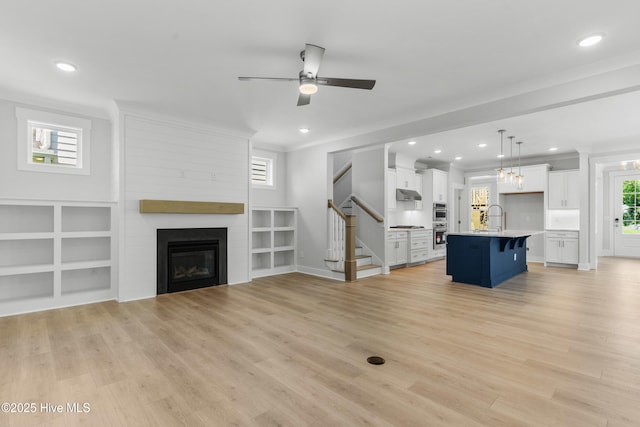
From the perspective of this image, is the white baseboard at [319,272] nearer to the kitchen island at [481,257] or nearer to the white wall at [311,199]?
the white wall at [311,199]

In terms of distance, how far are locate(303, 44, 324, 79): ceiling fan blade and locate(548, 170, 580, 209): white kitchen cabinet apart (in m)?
7.82

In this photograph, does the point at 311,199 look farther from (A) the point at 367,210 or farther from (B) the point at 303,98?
(B) the point at 303,98

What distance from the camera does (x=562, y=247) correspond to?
7766 mm

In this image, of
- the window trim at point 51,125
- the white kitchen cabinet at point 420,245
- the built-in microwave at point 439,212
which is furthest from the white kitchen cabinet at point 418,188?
the window trim at point 51,125

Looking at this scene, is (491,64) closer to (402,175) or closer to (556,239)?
(402,175)

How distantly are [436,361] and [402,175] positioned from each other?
20.0 ft

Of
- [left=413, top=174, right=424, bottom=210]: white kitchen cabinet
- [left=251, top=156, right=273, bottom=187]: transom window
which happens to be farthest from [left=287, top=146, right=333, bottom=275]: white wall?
[left=413, top=174, right=424, bottom=210]: white kitchen cabinet

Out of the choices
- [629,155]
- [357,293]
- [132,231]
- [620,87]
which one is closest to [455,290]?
[357,293]

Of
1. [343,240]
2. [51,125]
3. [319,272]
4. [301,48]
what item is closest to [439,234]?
[343,240]

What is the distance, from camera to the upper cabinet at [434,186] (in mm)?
8859

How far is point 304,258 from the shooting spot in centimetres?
698

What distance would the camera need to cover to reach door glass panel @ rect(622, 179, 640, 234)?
9508mm

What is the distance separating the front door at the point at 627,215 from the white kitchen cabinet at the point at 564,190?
3.30 metres

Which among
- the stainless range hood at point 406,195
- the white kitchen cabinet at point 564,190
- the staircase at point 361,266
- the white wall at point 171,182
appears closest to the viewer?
the white wall at point 171,182
